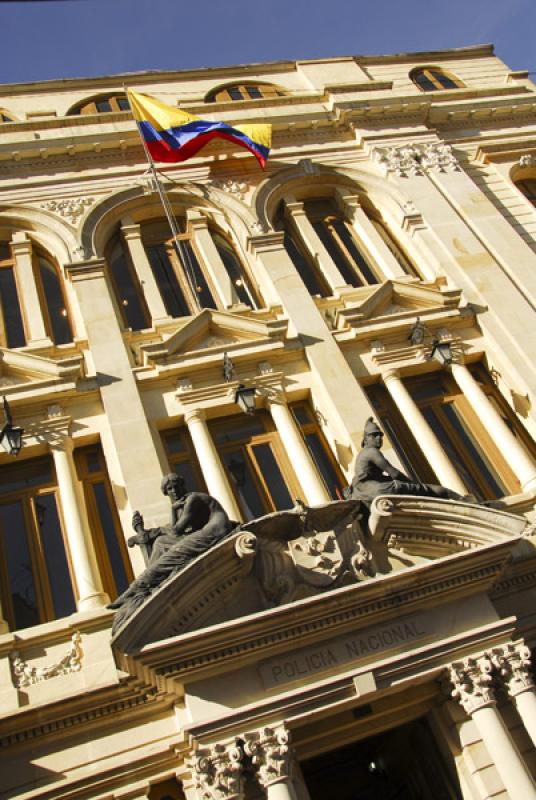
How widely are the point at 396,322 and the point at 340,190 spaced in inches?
205

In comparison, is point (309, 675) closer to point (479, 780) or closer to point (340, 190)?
point (479, 780)

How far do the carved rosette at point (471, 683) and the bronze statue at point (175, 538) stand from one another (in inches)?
149

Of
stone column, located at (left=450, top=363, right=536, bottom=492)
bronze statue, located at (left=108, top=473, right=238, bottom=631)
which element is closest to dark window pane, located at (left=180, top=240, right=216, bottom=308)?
stone column, located at (left=450, top=363, right=536, bottom=492)

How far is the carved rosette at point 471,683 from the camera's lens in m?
9.78

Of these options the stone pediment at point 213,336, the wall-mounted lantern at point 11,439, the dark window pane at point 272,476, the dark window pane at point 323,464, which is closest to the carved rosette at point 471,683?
the dark window pane at point 323,464

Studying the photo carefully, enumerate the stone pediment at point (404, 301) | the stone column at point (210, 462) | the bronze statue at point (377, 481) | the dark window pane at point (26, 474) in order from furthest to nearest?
1. the stone pediment at point (404, 301)
2. the dark window pane at point (26, 474)
3. the stone column at point (210, 462)
4. the bronze statue at point (377, 481)

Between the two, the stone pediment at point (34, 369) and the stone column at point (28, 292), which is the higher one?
the stone column at point (28, 292)

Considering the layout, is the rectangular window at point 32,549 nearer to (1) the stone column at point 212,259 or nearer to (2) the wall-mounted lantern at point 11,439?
(2) the wall-mounted lantern at point 11,439

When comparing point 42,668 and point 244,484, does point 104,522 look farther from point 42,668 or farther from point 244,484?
point 42,668

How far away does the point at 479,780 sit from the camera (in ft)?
31.5

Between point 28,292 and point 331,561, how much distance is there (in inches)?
362

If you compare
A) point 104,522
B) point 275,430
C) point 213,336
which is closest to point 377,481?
point 275,430

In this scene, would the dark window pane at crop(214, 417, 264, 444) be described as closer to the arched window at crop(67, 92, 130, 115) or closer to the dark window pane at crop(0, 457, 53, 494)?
the dark window pane at crop(0, 457, 53, 494)

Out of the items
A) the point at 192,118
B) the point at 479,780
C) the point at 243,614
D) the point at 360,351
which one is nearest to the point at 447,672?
the point at 479,780
